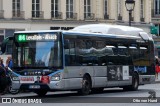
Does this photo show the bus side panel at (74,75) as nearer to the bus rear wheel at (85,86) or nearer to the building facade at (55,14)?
the bus rear wheel at (85,86)

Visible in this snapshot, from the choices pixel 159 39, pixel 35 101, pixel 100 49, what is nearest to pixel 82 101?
pixel 35 101

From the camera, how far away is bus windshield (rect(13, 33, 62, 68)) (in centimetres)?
2708

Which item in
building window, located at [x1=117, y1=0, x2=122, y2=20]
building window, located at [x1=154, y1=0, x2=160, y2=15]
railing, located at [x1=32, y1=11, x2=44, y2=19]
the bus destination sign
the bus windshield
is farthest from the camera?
building window, located at [x1=154, y1=0, x2=160, y2=15]

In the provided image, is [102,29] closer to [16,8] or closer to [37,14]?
[16,8]

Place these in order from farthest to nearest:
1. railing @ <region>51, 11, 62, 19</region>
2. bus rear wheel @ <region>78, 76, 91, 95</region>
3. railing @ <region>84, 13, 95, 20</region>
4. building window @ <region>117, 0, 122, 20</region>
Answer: building window @ <region>117, 0, 122, 20</region> → railing @ <region>84, 13, 95, 20</region> → railing @ <region>51, 11, 62, 19</region> → bus rear wheel @ <region>78, 76, 91, 95</region>

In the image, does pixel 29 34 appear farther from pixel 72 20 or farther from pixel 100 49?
pixel 72 20

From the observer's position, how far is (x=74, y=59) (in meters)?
28.1

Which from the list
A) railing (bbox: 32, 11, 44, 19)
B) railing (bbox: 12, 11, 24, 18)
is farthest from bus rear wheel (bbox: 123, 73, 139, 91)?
railing (bbox: 32, 11, 44, 19)

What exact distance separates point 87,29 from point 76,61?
162 inches

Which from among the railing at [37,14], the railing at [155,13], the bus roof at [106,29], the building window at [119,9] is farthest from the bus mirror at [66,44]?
the railing at [155,13]

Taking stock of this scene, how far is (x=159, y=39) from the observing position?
86.3 metres

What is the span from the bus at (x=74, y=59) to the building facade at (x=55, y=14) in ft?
93.8

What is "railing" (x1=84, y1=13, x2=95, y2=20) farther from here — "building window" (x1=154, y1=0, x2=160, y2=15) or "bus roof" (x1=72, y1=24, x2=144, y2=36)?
"bus roof" (x1=72, y1=24, x2=144, y2=36)

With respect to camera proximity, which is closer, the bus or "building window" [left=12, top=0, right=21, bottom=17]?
the bus
